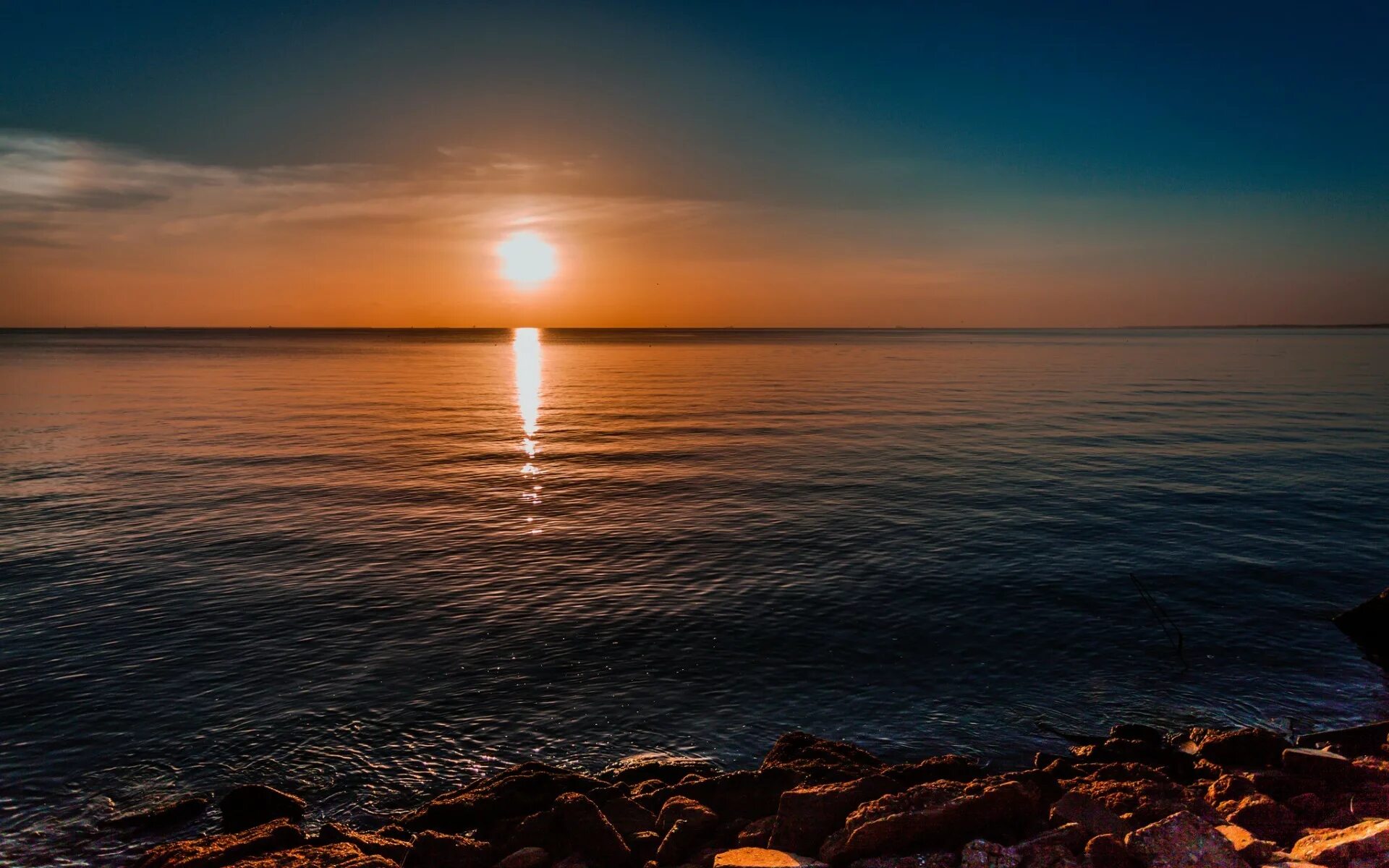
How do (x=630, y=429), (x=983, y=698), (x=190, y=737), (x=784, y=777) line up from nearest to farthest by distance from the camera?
(x=784, y=777), (x=190, y=737), (x=983, y=698), (x=630, y=429)

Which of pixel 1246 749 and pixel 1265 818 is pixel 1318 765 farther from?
pixel 1265 818

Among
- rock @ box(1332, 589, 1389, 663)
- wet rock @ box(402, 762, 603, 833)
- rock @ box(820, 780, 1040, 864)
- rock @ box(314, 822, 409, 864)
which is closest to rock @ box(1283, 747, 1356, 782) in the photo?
rock @ box(820, 780, 1040, 864)

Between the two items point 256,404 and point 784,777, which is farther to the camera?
point 256,404

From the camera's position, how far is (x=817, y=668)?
20.4 meters

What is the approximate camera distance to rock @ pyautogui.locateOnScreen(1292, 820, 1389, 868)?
9883mm

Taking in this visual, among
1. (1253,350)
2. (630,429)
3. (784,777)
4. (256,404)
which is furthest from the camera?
(1253,350)

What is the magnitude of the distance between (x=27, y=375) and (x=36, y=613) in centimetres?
12976

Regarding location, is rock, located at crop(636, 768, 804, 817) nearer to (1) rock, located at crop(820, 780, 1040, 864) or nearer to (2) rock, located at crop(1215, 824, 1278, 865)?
(1) rock, located at crop(820, 780, 1040, 864)

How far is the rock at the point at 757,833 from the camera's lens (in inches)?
484

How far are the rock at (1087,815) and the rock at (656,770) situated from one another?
20.1 feet

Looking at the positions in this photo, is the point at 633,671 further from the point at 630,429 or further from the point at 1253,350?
the point at 1253,350

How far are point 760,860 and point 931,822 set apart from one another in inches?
104

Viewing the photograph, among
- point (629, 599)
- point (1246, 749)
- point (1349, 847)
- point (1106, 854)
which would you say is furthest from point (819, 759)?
point (629, 599)

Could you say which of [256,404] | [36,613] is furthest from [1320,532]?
[256,404]
